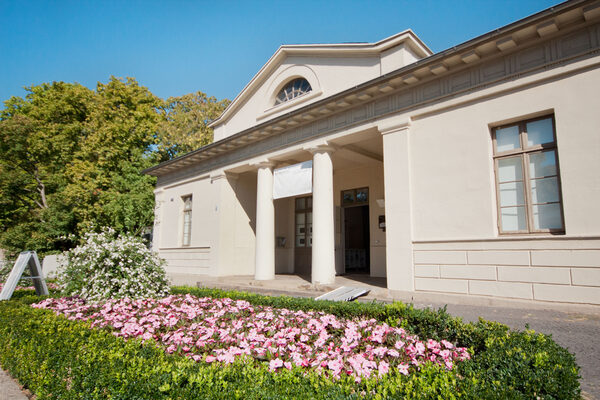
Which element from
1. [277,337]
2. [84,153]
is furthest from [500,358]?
[84,153]

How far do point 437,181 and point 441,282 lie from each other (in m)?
2.41

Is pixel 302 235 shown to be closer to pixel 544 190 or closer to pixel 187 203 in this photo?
pixel 187 203

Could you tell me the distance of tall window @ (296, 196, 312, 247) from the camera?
16.4 m

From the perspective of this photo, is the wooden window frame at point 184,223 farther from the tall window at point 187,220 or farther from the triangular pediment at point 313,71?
the triangular pediment at point 313,71

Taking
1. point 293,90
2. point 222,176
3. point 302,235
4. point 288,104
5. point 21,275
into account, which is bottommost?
point 21,275

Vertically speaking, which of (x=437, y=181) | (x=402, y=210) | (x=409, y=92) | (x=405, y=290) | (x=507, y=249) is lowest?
(x=405, y=290)

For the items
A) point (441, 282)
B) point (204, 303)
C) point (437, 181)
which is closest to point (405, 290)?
point (441, 282)

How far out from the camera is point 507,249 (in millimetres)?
7352

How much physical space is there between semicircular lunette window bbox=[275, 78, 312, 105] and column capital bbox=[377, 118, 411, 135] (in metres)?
4.66

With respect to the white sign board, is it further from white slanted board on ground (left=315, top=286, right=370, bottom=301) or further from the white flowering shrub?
the white flowering shrub

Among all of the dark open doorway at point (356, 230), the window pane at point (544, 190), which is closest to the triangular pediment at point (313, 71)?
the window pane at point (544, 190)

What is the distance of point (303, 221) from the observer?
16.7 meters

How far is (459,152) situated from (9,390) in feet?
29.2

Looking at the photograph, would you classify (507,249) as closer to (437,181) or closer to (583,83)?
(437,181)
